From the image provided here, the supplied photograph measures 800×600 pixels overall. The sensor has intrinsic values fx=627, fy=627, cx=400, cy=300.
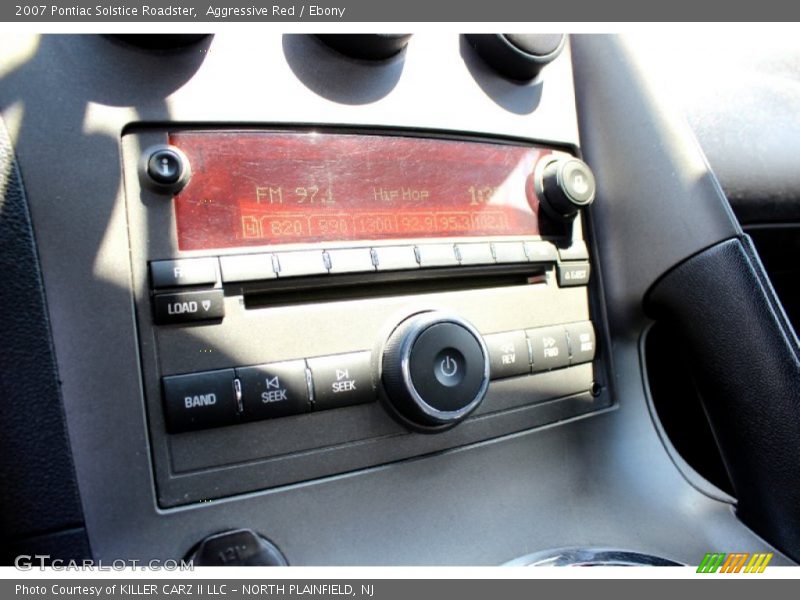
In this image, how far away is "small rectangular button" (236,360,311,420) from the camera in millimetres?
618

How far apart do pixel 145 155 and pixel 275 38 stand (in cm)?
19

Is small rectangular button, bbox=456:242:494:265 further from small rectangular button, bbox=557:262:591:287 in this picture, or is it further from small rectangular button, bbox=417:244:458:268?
small rectangular button, bbox=557:262:591:287

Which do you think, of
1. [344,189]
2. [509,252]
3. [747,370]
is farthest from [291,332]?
[747,370]

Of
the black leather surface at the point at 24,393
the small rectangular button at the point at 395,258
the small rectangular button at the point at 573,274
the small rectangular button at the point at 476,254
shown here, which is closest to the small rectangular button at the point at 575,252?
the small rectangular button at the point at 573,274

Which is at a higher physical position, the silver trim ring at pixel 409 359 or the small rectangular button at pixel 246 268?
the small rectangular button at pixel 246 268

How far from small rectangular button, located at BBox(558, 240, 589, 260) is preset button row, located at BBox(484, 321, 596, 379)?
0.09 metres

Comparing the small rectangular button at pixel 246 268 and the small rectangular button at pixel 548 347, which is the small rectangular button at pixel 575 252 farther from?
the small rectangular button at pixel 246 268

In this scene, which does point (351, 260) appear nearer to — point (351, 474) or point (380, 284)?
point (380, 284)

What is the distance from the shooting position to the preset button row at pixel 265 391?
0.60 meters

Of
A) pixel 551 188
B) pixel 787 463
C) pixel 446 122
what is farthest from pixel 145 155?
pixel 787 463

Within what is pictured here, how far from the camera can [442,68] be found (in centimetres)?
75

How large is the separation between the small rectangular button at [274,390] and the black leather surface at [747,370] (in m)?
0.49

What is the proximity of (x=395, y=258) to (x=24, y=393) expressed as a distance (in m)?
0.37
